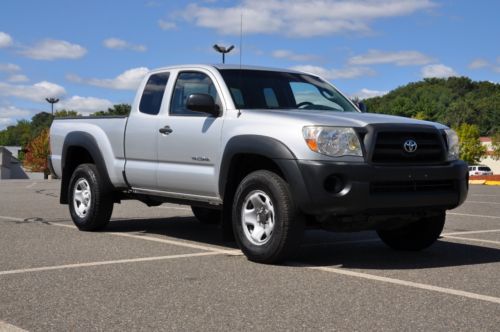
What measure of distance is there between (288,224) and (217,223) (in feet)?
13.4

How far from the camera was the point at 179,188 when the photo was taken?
7.43 meters

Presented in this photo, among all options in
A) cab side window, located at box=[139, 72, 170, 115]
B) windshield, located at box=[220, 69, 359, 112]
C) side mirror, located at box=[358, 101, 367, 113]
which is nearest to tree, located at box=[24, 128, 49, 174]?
cab side window, located at box=[139, 72, 170, 115]

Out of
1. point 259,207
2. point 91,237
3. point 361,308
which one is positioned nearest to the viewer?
point 361,308

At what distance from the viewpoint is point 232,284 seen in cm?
532

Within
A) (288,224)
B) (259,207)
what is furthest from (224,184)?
(288,224)

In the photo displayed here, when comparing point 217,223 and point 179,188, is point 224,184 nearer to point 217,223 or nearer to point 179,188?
point 179,188

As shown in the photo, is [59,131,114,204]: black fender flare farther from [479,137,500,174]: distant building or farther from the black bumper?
[479,137,500,174]: distant building

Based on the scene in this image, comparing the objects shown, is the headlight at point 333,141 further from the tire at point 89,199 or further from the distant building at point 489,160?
the distant building at point 489,160

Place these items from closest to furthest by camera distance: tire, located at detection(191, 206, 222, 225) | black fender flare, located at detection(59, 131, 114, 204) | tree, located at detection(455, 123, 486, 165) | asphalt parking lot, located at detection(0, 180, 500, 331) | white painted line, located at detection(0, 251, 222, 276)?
1. asphalt parking lot, located at detection(0, 180, 500, 331)
2. white painted line, located at detection(0, 251, 222, 276)
3. black fender flare, located at detection(59, 131, 114, 204)
4. tire, located at detection(191, 206, 222, 225)
5. tree, located at detection(455, 123, 486, 165)

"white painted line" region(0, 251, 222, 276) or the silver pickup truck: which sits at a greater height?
the silver pickup truck

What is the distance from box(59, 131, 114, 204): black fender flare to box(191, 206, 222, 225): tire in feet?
5.59

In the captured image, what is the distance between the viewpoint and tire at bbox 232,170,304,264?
607 cm

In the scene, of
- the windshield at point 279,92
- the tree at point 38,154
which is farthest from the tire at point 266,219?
the tree at point 38,154

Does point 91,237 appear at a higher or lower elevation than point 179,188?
lower
